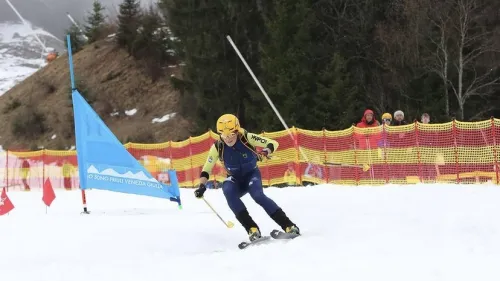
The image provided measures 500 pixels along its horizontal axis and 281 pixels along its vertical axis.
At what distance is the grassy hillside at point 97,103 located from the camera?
44438mm

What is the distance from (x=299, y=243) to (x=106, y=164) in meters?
5.09

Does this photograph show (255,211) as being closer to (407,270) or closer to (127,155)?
(127,155)

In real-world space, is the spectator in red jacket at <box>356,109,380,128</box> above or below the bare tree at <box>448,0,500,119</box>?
below

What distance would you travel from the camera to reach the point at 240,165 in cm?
658

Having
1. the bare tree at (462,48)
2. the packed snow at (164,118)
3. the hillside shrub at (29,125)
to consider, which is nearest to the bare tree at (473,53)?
the bare tree at (462,48)

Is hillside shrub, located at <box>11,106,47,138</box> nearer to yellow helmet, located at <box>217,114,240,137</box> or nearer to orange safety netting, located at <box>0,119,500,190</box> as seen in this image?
orange safety netting, located at <box>0,119,500,190</box>

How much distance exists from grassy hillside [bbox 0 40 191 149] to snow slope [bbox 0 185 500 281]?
103 feet

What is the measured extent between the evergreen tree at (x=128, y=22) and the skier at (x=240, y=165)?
4535cm

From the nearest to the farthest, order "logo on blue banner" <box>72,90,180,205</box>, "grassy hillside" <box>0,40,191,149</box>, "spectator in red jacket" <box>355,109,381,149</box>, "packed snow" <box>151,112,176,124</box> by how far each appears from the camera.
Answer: "logo on blue banner" <box>72,90,180,205</box> < "spectator in red jacket" <box>355,109,381,149</box> < "packed snow" <box>151,112,176,124</box> < "grassy hillside" <box>0,40,191,149</box>

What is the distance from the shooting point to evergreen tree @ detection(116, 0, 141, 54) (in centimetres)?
4925

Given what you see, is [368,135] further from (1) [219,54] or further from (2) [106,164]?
(1) [219,54]

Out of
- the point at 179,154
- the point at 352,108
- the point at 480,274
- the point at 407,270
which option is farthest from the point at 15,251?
the point at 352,108

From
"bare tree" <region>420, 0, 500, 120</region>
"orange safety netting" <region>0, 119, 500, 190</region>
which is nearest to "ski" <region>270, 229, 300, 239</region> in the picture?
"orange safety netting" <region>0, 119, 500, 190</region>

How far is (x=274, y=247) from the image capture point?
5.44 meters
